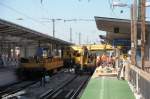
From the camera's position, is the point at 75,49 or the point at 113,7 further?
the point at 75,49

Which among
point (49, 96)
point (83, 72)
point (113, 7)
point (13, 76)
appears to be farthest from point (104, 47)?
point (49, 96)

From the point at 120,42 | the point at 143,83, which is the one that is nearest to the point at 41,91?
the point at 143,83

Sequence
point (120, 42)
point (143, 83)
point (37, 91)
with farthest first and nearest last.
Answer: point (120, 42) < point (37, 91) < point (143, 83)

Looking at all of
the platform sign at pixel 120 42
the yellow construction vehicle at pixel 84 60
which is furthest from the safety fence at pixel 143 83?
the yellow construction vehicle at pixel 84 60

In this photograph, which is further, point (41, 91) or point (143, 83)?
point (41, 91)

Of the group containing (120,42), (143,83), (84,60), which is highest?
(120,42)

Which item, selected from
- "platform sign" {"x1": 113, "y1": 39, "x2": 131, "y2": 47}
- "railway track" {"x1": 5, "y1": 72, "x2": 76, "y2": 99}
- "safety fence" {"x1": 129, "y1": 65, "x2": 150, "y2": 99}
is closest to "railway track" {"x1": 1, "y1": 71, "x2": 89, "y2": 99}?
"railway track" {"x1": 5, "y1": 72, "x2": 76, "y2": 99}

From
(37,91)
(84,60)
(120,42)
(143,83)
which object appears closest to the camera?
(143,83)

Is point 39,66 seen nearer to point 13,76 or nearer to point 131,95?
point 13,76

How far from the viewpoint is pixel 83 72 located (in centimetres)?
5100

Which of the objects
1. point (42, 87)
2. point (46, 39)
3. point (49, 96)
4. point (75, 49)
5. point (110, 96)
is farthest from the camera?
point (75, 49)

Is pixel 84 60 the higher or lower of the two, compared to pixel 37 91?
higher

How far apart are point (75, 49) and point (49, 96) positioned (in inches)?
1202

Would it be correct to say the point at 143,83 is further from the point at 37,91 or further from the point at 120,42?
the point at 120,42
